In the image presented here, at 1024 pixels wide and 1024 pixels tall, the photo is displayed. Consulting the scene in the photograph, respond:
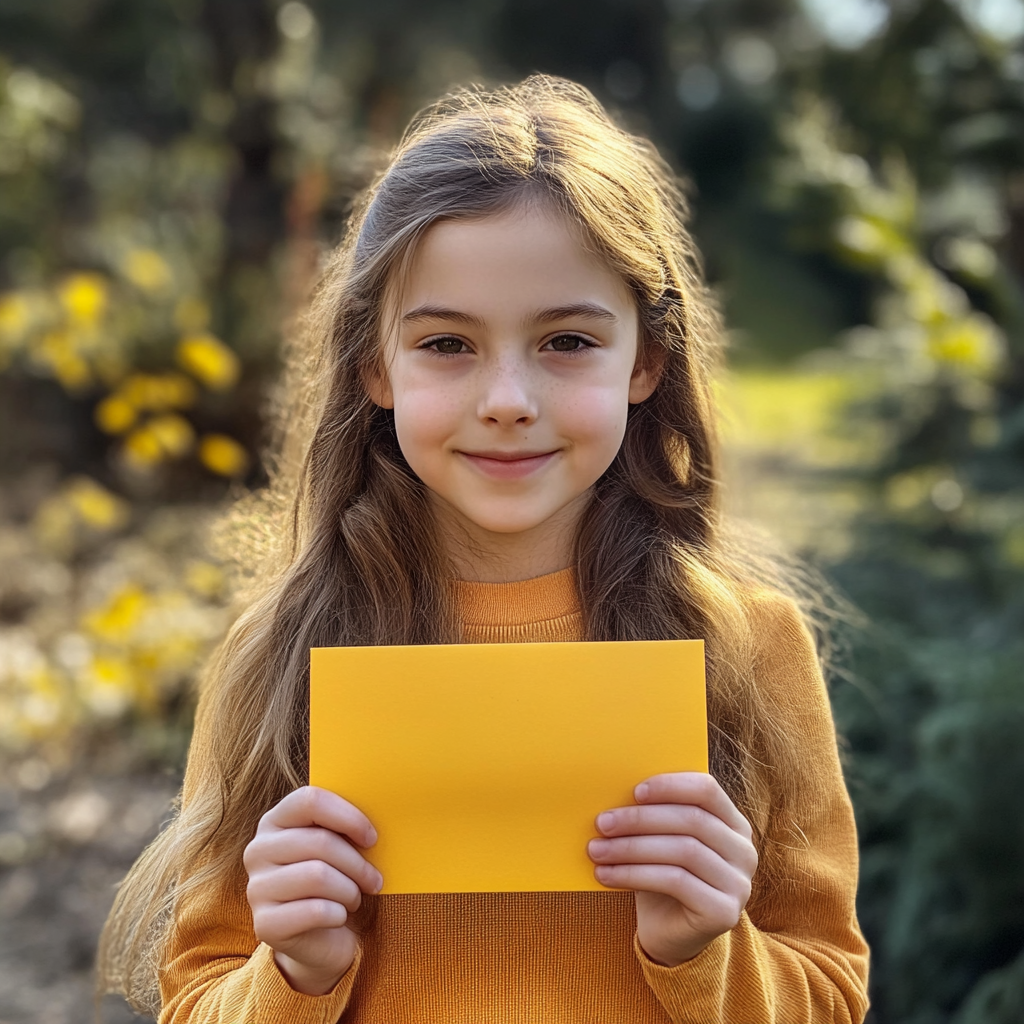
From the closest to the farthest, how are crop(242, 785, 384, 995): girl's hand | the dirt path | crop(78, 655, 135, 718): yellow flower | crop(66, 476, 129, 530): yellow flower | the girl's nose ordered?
1. crop(242, 785, 384, 995): girl's hand
2. the girl's nose
3. the dirt path
4. crop(78, 655, 135, 718): yellow flower
5. crop(66, 476, 129, 530): yellow flower

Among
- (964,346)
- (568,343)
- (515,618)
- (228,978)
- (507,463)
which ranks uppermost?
(964,346)

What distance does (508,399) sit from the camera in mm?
1209

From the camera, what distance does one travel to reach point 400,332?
1.31 meters

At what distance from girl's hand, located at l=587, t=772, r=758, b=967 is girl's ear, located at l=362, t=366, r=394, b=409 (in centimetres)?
60

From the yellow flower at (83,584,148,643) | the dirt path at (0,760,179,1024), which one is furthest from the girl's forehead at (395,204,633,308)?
the yellow flower at (83,584,148,643)

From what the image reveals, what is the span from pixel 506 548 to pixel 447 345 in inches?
10.9

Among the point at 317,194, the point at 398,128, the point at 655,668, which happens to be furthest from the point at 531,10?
the point at 655,668

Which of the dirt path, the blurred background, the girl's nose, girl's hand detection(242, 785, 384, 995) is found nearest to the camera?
girl's hand detection(242, 785, 384, 995)

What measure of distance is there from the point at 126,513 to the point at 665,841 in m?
4.98

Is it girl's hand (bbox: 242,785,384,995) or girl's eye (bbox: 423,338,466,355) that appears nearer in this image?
girl's hand (bbox: 242,785,384,995)

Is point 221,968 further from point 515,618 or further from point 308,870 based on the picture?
point 515,618

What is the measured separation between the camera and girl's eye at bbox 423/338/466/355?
1.27 m

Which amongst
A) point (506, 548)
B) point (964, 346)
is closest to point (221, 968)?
point (506, 548)

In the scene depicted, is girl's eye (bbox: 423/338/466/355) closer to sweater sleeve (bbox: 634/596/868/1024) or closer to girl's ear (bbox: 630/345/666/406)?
girl's ear (bbox: 630/345/666/406)
